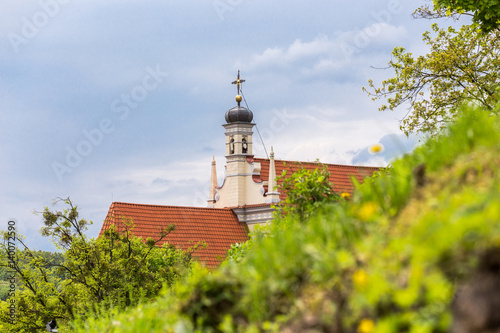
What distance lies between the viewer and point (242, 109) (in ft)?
164

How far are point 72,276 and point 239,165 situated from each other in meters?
26.4

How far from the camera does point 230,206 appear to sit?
161ft

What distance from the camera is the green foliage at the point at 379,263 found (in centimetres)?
361

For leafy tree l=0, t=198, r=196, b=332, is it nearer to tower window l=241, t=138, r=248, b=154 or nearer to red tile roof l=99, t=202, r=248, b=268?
red tile roof l=99, t=202, r=248, b=268

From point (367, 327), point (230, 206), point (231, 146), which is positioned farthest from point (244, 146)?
point (367, 327)

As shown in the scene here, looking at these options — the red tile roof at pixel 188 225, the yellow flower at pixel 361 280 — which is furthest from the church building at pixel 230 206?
the yellow flower at pixel 361 280

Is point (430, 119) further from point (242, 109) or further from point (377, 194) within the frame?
point (242, 109)

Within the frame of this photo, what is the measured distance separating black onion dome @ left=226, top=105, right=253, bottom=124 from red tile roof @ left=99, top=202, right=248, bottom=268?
797cm

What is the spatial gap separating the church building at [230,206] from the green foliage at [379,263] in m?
33.6

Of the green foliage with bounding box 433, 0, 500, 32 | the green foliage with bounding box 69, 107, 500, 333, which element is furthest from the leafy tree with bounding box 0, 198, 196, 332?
the green foliage with bounding box 69, 107, 500, 333

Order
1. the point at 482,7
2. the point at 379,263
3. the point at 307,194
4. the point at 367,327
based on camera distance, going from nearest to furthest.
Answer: the point at 367,327 < the point at 379,263 < the point at 307,194 < the point at 482,7

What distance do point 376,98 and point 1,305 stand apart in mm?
17012

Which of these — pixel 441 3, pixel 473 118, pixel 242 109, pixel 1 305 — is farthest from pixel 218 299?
pixel 242 109

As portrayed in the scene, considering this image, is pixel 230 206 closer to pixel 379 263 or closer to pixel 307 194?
pixel 307 194
